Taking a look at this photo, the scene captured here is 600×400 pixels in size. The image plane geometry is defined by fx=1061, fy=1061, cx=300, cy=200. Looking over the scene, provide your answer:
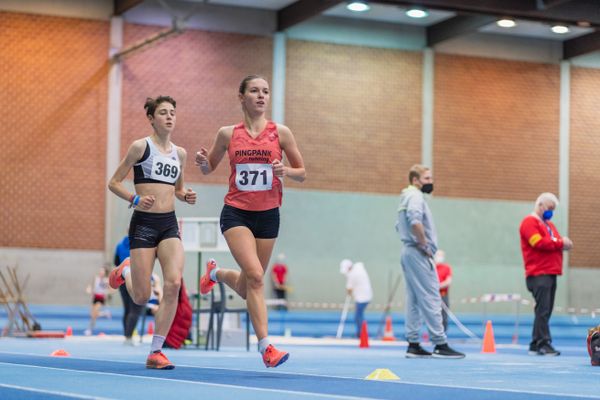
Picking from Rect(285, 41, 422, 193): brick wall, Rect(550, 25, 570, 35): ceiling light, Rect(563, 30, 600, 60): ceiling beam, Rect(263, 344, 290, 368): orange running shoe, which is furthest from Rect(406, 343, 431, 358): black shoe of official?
Rect(563, 30, 600, 60): ceiling beam

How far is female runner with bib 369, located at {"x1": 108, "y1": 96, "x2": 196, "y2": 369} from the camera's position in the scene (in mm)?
7242

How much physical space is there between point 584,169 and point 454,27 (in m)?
5.95

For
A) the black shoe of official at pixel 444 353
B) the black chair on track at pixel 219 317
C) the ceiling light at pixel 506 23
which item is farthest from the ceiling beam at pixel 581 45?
the black shoe of official at pixel 444 353

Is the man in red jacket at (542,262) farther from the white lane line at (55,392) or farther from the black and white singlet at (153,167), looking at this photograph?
the white lane line at (55,392)

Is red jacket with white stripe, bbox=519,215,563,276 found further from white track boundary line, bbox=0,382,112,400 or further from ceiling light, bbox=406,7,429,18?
ceiling light, bbox=406,7,429,18

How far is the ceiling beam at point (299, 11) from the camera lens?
24781 millimetres

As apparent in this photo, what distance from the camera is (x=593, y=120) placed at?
2997cm

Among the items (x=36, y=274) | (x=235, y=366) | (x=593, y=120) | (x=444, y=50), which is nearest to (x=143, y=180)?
(x=235, y=366)

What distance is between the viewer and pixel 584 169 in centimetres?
2986

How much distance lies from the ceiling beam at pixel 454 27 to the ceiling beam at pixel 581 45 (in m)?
3.96

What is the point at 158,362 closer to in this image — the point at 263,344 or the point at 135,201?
the point at 263,344

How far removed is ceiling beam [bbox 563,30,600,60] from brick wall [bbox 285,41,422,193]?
178 inches

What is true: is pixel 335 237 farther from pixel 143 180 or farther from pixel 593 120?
pixel 143 180

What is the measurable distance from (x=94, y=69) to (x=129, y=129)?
164cm
